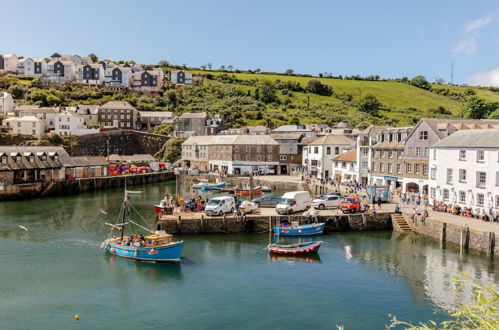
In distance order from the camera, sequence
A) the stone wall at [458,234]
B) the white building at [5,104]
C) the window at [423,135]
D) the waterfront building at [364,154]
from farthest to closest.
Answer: the white building at [5,104] → the waterfront building at [364,154] → the window at [423,135] → the stone wall at [458,234]

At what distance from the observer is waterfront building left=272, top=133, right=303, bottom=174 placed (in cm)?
9506

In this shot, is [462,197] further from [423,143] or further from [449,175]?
[423,143]

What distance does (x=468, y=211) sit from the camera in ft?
132

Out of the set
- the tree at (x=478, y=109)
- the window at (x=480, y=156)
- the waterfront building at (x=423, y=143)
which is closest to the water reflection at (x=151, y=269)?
the window at (x=480, y=156)

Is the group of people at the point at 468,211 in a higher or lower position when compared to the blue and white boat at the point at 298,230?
higher

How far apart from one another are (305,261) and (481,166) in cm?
2102

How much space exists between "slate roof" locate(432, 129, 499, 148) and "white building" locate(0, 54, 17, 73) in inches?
6776

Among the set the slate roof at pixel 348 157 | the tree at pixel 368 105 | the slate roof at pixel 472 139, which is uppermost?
the tree at pixel 368 105

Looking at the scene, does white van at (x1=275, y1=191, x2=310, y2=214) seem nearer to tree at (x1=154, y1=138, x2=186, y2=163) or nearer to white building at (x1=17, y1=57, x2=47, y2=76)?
tree at (x1=154, y1=138, x2=186, y2=163)

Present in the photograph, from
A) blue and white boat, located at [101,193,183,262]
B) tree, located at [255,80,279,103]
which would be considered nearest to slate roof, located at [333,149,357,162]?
blue and white boat, located at [101,193,183,262]

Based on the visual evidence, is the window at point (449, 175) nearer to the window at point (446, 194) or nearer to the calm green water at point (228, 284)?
the window at point (446, 194)

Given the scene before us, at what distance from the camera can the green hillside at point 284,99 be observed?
141125mm

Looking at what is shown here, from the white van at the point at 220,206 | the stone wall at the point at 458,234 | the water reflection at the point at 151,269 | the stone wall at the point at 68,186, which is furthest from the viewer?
the stone wall at the point at 68,186

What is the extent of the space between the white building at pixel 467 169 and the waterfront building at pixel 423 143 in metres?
4.67
